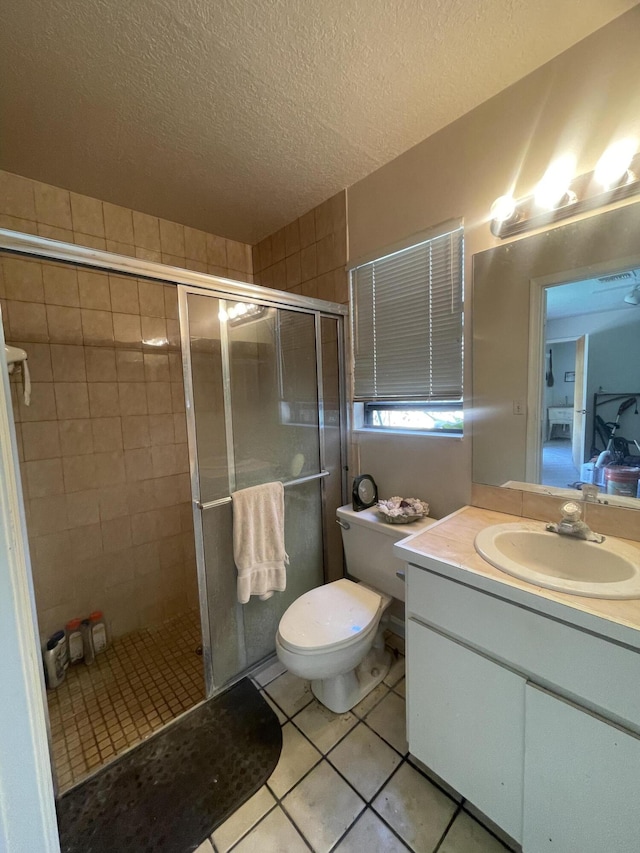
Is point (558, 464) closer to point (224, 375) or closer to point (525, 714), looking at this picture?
point (525, 714)

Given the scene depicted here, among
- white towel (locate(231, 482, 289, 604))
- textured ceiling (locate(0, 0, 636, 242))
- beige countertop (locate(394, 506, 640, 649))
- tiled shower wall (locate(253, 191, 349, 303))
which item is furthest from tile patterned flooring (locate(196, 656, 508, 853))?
textured ceiling (locate(0, 0, 636, 242))

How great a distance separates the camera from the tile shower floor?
4.37ft

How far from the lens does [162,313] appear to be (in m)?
2.05

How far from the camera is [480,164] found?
1.34 m

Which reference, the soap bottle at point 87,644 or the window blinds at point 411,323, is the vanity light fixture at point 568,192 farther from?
the soap bottle at point 87,644

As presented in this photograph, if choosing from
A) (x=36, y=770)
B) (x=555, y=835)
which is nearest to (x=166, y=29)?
(x=36, y=770)

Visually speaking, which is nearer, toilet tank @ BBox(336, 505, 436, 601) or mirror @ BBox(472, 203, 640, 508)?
mirror @ BBox(472, 203, 640, 508)

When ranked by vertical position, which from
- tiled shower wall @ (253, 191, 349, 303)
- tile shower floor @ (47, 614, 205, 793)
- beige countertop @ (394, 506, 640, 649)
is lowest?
tile shower floor @ (47, 614, 205, 793)

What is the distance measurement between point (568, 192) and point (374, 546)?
156 centimetres

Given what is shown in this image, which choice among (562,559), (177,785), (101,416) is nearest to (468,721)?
(562,559)

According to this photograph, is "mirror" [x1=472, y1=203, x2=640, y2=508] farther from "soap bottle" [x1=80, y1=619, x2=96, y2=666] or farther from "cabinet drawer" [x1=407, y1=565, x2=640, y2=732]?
"soap bottle" [x1=80, y1=619, x2=96, y2=666]

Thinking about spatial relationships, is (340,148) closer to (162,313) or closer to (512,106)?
(512,106)

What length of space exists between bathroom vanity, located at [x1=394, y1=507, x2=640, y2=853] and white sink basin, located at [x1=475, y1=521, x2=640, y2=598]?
3 cm

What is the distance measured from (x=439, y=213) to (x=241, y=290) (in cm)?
94
